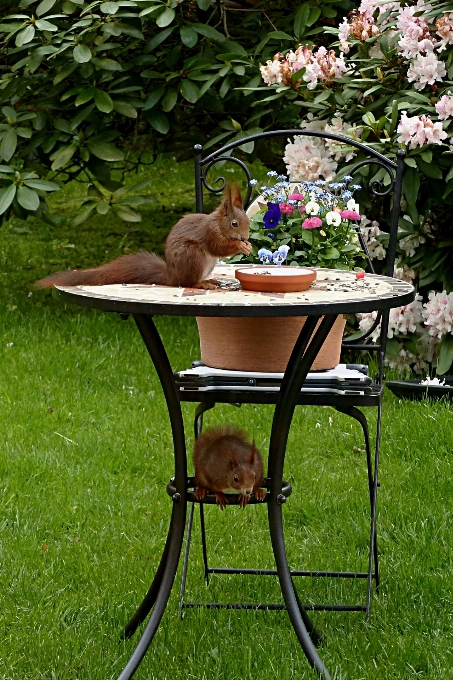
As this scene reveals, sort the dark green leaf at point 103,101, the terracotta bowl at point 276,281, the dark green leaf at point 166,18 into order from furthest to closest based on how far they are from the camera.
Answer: the dark green leaf at point 103,101
the dark green leaf at point 166,18
the terracotta bowl at point 276,281

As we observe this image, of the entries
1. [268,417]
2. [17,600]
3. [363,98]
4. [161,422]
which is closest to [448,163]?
[363,98]

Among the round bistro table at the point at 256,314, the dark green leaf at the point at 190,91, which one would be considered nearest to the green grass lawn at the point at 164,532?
the round bistro table at the point at 256,314

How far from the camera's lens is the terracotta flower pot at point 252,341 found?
294 cm

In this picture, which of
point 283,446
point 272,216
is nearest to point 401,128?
point 272,216

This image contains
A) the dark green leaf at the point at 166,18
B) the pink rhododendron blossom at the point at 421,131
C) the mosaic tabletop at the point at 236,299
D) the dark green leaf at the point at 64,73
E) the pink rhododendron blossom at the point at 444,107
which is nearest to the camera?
the mosaic tabletop at the point at 236,299

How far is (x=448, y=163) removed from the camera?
15.7ft

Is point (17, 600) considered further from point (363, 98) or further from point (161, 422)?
point (363, 98)

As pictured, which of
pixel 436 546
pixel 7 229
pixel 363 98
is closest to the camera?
pixel 436 546

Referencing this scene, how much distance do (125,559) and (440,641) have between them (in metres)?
1.09

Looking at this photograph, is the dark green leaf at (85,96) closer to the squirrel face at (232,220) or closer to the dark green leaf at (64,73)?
the dark green leaf at (64,73)

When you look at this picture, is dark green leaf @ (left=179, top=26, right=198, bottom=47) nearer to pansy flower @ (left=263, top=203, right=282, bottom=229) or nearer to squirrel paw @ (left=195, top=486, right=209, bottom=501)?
pansy flower @ (left=263, top=203, right=282, bottom=229)

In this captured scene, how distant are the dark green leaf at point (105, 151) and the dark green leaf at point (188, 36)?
694 mm

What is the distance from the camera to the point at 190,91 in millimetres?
5703

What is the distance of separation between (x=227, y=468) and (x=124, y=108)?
3.59 m
